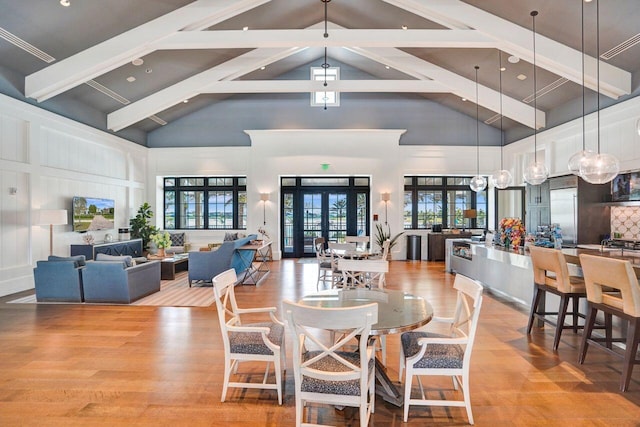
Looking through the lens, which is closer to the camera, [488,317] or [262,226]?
[488,317]

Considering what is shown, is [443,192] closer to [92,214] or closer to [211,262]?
[211,262]

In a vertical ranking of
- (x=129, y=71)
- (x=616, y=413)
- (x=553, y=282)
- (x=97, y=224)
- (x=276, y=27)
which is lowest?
(x=616, y=413)

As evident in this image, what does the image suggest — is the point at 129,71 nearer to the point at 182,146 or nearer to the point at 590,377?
the point at 182,146

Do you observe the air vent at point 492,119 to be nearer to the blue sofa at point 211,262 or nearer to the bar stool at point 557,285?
the bar stool at point 557,285

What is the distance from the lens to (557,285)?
12.3 ft

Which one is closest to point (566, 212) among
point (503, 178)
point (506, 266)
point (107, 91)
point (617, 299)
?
point (503, 178)

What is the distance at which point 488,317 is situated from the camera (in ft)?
15.7

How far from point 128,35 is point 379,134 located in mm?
6884

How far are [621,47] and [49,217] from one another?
10013 mm

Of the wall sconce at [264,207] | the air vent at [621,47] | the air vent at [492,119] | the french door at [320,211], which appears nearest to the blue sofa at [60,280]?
the wall sconce at [264,207]

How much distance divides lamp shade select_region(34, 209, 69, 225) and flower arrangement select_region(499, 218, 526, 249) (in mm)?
8010

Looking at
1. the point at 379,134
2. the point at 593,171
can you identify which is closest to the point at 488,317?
the point at 593,171

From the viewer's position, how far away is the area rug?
5559mm

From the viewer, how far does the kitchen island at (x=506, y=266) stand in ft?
13.8
